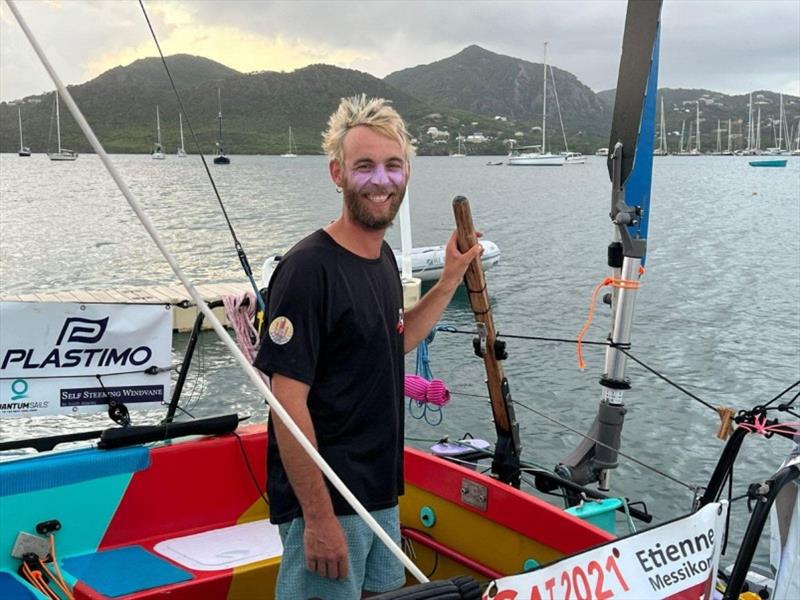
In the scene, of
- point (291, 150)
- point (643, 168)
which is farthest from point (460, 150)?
point (643, 168)

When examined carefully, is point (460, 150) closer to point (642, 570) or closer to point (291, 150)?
point (291, 150)

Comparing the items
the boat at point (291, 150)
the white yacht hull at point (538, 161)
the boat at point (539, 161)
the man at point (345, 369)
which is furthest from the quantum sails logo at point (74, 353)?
the boat at point (291, 150)

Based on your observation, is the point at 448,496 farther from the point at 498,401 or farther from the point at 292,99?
the point at 292,99

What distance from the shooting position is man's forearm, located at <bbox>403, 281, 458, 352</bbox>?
3088 mm

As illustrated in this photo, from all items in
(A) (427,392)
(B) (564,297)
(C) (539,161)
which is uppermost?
(C) (539,161)

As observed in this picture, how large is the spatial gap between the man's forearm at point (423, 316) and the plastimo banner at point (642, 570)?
113cm

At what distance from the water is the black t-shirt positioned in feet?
22.9

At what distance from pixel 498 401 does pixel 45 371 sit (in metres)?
2.51

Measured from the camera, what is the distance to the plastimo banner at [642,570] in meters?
2.02

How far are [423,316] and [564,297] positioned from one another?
62.3ft

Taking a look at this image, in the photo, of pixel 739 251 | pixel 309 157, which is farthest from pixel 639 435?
pixel 309 157

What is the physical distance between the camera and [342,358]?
2.43m

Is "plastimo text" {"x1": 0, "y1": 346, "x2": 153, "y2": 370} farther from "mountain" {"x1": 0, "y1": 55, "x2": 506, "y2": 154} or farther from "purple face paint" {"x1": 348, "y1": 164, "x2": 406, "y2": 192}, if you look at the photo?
"mountain" {"x1": 0, "y1": 55, "x2": 506, "y2": 154}

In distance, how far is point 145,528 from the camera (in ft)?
14.6
